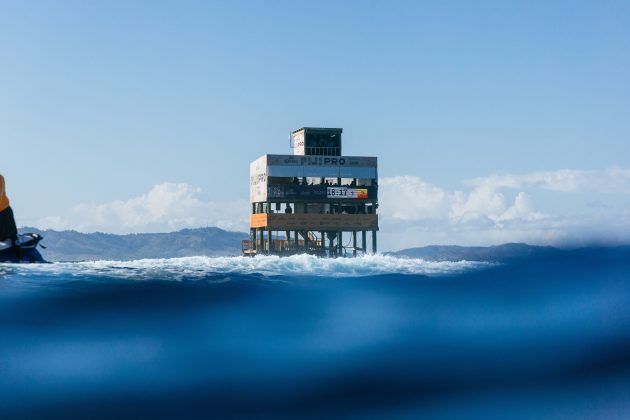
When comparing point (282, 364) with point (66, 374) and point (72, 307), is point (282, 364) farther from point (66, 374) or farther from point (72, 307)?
point (72, 307)

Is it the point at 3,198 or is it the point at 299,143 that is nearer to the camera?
the point at 3,198

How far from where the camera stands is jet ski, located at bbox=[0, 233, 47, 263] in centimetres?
5194

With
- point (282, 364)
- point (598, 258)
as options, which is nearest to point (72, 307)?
point (282, 364)

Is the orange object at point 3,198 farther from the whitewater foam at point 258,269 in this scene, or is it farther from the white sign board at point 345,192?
the white sign board at point 345,192

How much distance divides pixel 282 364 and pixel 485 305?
27.7ft

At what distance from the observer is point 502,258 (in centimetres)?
3350

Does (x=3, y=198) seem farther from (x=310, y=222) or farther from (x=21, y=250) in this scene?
(x=310, y=222)

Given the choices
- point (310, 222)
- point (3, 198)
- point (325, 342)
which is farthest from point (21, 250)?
point (310, 222)

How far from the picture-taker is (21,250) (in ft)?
174

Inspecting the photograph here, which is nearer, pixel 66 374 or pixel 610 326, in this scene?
pixel 66 374

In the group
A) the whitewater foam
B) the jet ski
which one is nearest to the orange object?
the jet ski

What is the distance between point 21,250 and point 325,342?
Result: 3353 centimetres

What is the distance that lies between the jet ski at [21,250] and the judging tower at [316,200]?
34374 mm

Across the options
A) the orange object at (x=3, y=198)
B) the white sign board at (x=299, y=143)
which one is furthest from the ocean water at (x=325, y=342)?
the white sign board at (x=299, y=143)
